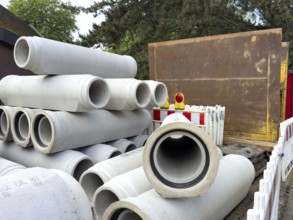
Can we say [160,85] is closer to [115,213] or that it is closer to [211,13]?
[115,213]

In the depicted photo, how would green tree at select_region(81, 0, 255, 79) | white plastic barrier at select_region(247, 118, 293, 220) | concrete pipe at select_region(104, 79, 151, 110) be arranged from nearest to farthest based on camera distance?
1. white plastic barrier at select_region(247, 118, 293, 220)
2. concrete pipe at select_region(104, 79, 151, 110)
3. green tree at select_region(81, 0, 255, 79)

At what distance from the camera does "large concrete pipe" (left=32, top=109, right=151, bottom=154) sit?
312 cm

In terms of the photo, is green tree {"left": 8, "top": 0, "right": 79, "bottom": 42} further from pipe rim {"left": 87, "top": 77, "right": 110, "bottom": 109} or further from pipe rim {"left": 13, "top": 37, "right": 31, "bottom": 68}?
pipe rim {"left": 87, "top": 77, "right": 110, "bottom": 109}

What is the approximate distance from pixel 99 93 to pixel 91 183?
1.08 m

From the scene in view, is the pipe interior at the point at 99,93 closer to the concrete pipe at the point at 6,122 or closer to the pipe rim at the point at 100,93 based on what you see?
the pipe rim at the point at 100,93

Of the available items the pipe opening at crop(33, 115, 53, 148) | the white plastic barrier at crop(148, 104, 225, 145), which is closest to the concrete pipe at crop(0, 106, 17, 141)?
the pipe opening at crop(33, 115, 53, 148)

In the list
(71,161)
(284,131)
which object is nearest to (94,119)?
(71,161)

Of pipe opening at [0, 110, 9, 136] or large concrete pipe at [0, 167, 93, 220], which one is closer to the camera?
large concrete pipe at [0, 167, 93, 220]

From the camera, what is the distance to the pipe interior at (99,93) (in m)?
3.46

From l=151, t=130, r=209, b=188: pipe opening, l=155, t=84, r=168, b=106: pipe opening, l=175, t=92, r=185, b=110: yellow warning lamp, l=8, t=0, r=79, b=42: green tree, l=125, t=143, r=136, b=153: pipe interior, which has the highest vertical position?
l=8, t=0, r=79, b=42: green tree

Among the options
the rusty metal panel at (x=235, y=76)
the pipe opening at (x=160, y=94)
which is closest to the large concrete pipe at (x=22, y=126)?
the pipe opening at (x=160, y=94)

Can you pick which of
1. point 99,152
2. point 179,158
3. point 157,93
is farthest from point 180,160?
point 157,93

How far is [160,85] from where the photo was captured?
409 cm

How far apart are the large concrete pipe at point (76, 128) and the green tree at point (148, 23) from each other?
9196 millimetres
